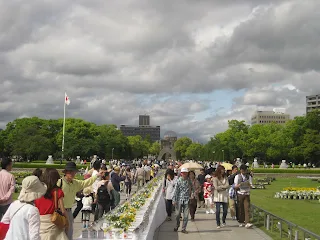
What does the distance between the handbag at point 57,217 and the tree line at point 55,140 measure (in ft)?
250

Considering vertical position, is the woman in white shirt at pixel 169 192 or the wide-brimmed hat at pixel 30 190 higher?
the wide-brimmed hat at pixel 30 190

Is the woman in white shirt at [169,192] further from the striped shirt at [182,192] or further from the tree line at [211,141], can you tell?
the tree line at [211,141]

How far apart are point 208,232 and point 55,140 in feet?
315

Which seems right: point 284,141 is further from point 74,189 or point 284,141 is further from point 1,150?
point 74,189

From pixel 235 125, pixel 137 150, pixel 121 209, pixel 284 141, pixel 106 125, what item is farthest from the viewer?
pixel 137 150

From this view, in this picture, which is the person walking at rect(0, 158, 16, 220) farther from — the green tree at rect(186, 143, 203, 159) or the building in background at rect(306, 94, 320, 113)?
the building in background at rect(306, 94, 320, 113)

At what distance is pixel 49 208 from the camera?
5.83 metres

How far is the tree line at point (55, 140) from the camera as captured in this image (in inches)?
3255

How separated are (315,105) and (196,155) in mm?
54297

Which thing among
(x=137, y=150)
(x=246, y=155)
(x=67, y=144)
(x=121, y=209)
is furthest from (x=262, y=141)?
(x=121, y=209)

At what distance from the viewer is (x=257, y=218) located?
14336mm

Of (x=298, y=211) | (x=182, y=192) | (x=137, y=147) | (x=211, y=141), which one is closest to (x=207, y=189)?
(x=298, y=211)

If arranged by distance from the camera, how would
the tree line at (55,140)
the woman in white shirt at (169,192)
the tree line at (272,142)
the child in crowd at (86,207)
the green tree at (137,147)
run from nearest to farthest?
1. the child in crowd at (86,207)
2. the woman in white shirt at (169,192)
3. the tree line at (272,142)
4. the tree line at (55,140)
5. the green tree at (137,147)

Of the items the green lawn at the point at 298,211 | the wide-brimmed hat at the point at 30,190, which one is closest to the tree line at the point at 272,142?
the green lawn at the point at 298,211
